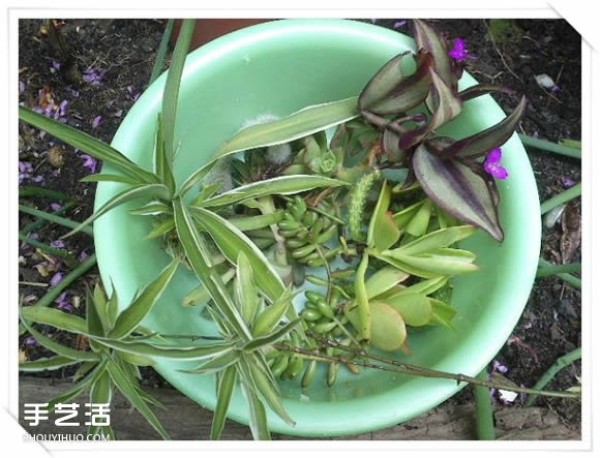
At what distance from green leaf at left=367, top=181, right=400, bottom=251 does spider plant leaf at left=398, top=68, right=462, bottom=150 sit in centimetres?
5

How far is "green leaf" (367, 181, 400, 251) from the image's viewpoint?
51cm

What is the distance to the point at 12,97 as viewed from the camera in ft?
1.71

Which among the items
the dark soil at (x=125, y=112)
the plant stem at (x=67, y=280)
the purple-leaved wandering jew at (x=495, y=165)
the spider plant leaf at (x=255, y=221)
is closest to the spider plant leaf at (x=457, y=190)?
the purple-leaved wandering jew at (x=495, y=165)

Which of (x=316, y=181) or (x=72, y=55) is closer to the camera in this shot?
(x=316, y=181)

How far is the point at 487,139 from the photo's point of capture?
18.6 inches

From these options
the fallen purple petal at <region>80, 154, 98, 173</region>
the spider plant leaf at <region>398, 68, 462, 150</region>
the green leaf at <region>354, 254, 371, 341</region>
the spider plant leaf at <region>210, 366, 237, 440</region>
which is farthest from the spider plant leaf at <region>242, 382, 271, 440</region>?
the fallen purple petal at <region>80, 154, 98, 173</region>

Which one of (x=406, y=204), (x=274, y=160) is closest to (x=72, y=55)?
(x=274, y=160)

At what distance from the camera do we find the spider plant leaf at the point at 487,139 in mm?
462

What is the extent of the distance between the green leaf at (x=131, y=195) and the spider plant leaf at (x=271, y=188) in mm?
37

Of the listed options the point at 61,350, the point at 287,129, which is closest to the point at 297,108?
the point at 287,129

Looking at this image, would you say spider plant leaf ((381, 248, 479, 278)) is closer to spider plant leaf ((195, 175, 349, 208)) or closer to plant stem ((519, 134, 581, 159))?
spider plant leaf ((195, 175, 349, 208))

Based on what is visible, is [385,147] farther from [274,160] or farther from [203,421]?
[203,421]

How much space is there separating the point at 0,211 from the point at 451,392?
15.1 inches

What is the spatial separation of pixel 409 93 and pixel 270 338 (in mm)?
218
